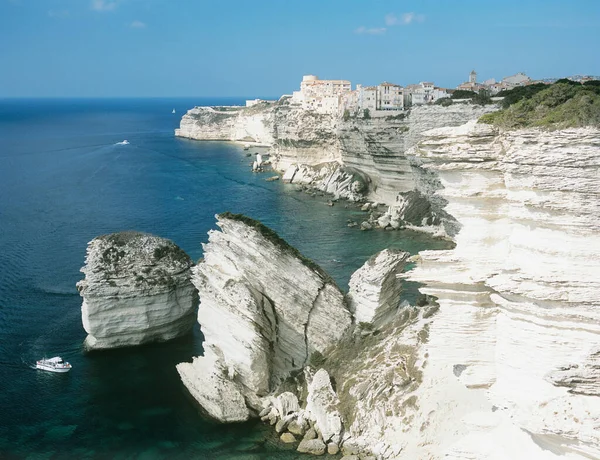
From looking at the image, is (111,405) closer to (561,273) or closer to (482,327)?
(482,327)

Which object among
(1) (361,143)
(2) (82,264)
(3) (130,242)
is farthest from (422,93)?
(3) (130,242)

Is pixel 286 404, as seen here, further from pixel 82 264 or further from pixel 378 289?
pixel 82 264

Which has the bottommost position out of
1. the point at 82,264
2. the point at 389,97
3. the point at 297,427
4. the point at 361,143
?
the point at 297,427

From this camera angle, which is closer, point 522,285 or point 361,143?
point 522,285

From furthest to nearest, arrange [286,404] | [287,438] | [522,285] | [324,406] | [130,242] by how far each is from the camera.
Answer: [130,242] → [286,404] → [324,406] → [287,438] → [522,285]

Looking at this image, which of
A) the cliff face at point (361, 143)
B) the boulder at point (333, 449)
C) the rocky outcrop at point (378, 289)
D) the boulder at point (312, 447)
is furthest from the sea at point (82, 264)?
the rocky outcrop at point (378, 289)

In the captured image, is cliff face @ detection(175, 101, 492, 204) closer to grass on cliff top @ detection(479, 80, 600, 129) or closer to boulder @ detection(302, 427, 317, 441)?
grass on cliff top @ detection(479, 80, 600, 129)

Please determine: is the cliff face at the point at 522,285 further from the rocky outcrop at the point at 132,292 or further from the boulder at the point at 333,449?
the rocky outcrop at the point at 132,292
